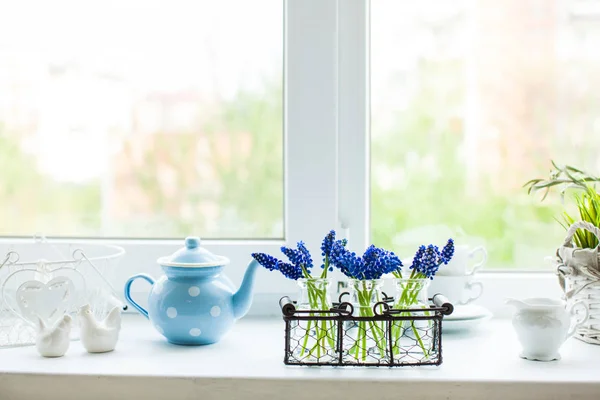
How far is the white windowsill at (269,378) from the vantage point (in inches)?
45.4

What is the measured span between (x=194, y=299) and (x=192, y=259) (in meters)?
0.07

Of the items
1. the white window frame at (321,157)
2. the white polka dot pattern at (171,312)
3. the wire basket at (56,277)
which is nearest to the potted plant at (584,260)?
the white window frame at (321,157)

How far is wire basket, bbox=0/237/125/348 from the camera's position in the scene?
1348 millimetres

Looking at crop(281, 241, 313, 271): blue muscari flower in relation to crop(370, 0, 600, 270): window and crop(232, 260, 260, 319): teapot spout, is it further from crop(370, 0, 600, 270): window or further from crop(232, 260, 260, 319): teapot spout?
crop(370, 0, 600, 270): window

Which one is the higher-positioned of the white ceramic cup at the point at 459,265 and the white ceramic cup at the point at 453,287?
the white ceramic cup at the point at 459,265

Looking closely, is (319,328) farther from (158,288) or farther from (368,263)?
(158,288)

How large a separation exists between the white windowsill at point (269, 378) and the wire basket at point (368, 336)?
0.07 feet

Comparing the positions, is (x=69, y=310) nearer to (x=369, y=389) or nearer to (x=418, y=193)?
(x=369, y=389)

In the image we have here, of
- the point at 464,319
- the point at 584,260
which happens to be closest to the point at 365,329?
the point at 464,319

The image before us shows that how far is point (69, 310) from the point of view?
4.46 feet

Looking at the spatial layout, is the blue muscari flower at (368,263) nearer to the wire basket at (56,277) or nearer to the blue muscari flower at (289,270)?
the blue muscari flower at (289,270)

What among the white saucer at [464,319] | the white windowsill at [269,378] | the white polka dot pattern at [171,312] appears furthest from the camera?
the white saucer at [464,319]

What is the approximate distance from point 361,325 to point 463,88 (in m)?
0.63

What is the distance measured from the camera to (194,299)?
1303 mm
